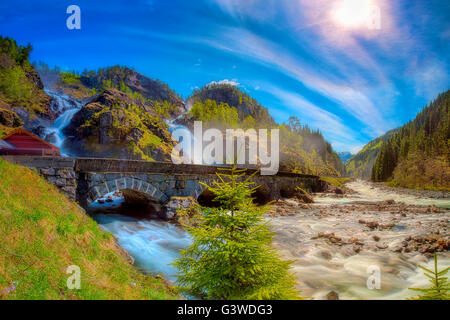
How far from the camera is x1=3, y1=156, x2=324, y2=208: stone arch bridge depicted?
1082cm

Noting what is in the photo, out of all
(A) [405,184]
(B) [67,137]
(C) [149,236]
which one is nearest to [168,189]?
(C) [149,236]

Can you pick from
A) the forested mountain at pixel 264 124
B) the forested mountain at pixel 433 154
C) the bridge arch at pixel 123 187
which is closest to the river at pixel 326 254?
the bridge arch at pixel 123 187

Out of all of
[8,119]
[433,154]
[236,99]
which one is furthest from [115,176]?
[236,99]

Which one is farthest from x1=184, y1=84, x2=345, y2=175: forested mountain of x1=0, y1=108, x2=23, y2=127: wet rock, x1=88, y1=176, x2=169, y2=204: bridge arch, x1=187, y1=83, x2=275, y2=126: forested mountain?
x1=0, y1=108, x2=23, y2=127: wet rock

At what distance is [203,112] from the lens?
83688mm

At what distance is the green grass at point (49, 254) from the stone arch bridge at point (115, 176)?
6.18ft

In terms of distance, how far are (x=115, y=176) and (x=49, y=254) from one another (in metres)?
8.30

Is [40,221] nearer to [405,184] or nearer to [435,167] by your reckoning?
[435,167]

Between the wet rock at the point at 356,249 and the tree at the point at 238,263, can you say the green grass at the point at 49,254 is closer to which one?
the tree at the point at 238,263

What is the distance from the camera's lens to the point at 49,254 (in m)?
4.91

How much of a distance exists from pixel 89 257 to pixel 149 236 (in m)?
6.30

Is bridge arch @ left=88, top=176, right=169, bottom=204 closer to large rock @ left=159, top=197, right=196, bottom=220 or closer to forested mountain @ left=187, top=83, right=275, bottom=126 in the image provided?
large rock @ left=159, top=197, right=196, bottom=220

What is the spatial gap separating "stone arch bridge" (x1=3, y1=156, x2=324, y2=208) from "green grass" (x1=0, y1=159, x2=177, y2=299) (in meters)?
1.88

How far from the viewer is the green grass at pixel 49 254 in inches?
151
